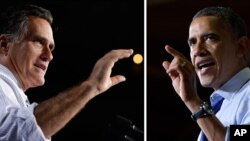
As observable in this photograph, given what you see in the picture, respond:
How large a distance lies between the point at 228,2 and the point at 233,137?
0.58m

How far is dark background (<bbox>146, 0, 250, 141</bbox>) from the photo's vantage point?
2193 mm

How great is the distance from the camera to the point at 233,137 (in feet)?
6.79

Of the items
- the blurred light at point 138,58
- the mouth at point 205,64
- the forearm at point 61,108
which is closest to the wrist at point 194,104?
the mouth at point 205,64

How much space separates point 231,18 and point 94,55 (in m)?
0.61

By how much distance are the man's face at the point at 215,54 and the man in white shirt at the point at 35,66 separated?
1.04ft

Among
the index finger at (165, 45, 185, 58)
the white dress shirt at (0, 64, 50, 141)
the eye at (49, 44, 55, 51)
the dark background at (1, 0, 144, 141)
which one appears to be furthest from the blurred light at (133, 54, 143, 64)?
the white dress shirt at (0, 64, 50, 141)

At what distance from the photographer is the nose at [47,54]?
7.27 ft

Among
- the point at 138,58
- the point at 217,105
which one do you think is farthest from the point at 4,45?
the point at 217,105

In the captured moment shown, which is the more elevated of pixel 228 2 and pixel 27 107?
pixel 228 2

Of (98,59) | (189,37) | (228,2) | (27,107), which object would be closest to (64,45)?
(98,59)

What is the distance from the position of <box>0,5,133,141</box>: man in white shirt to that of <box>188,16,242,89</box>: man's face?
318mm

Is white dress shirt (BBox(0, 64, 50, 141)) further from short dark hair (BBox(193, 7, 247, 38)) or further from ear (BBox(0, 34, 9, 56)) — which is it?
short dark hair (BBox(193, 7, 247, 38))

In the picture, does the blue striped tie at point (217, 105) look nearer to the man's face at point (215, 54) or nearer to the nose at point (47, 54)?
the man's face at point (215, 54)

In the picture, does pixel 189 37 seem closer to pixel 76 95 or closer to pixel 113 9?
pixel 113 9
